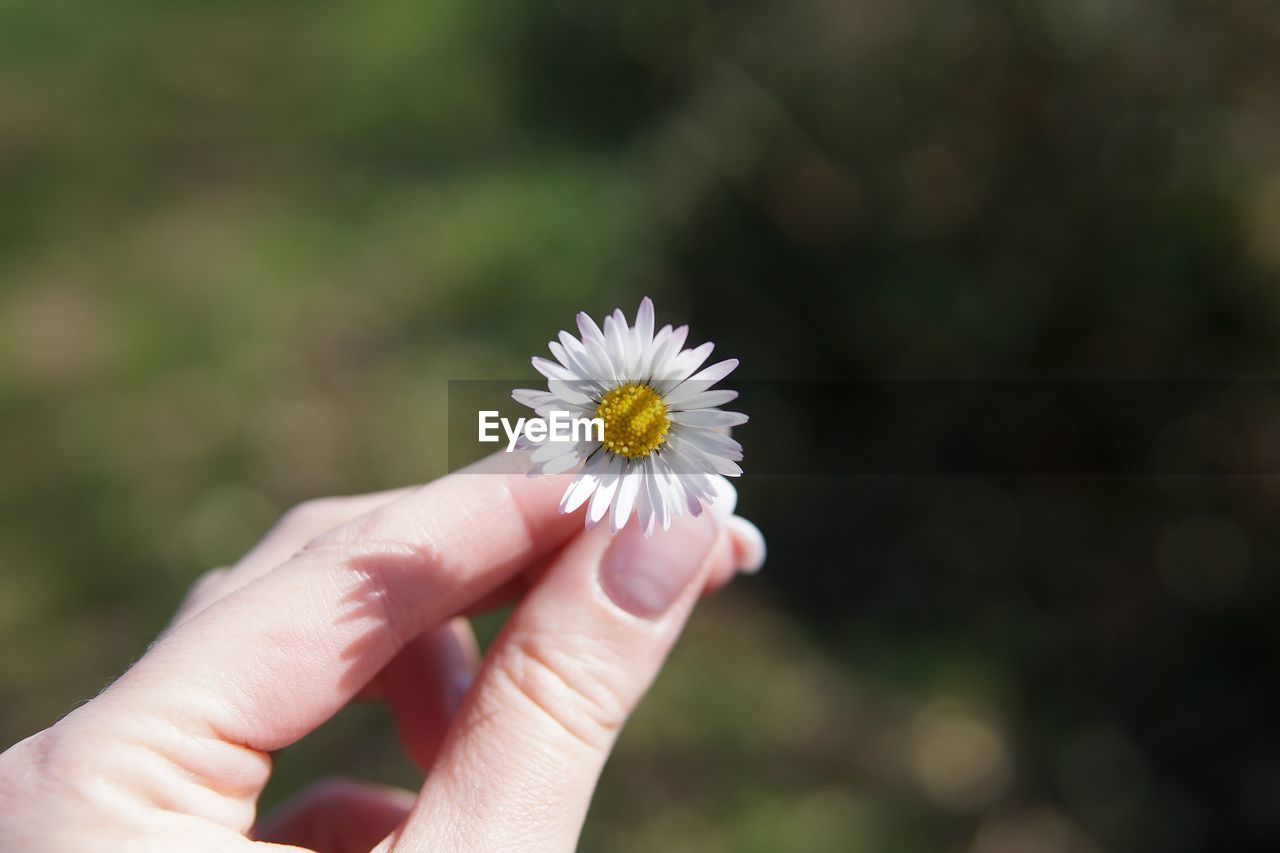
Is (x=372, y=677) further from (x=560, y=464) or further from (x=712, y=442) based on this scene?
(x=712, y=442)

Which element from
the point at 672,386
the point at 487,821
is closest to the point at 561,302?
the point at 672,386

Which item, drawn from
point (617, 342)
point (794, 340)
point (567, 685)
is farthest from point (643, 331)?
point (794, 340)

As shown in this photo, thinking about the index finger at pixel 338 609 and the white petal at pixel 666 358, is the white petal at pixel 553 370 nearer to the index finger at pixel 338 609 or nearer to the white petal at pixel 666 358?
the white petal at pixel 666 358

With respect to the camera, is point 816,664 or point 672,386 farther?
point 816,664

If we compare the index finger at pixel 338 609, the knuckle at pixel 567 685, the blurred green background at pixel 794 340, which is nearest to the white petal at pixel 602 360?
the index finger at pixel 338 609

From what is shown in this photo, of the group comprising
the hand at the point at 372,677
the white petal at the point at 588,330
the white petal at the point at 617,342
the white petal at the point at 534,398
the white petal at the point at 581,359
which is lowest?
the hand at the point at 372,677

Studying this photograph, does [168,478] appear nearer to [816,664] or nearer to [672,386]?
[816,664]
